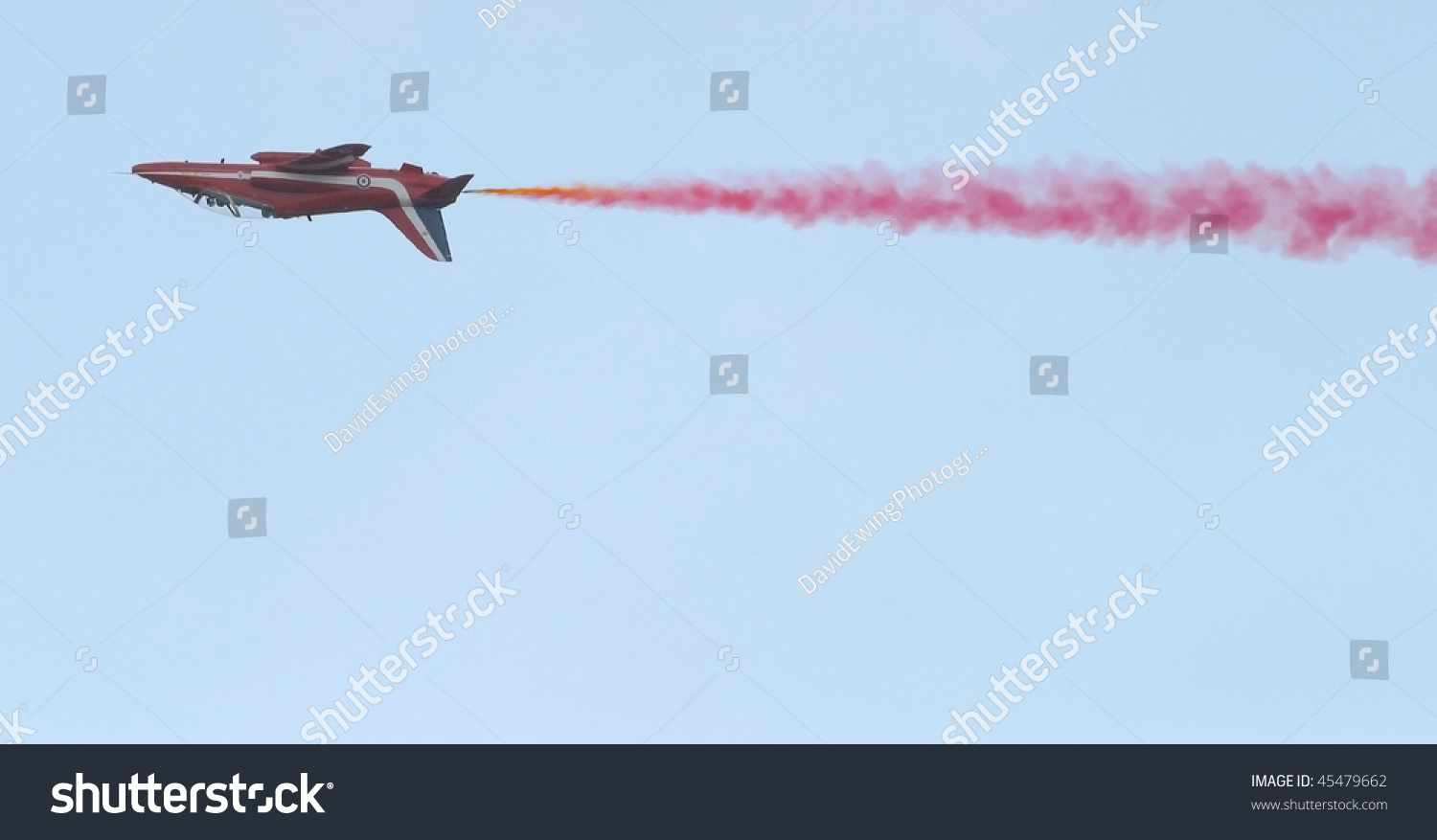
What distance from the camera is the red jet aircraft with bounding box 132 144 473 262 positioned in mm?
25203

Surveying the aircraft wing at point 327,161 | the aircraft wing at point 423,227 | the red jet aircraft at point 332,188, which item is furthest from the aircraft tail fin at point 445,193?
the aircraft wing at point 327,161

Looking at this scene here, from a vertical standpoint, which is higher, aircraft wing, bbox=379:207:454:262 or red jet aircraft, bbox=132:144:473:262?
red jet aircraft, bbox=132:144:473:262

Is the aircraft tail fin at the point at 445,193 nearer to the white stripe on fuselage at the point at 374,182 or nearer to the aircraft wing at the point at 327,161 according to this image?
the white stripe on fuselage at the point at 374,182

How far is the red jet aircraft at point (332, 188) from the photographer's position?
2520cm

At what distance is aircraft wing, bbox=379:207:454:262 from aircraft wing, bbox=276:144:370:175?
1.01m

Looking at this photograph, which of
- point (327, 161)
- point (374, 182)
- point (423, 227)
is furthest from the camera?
point (423, 227)

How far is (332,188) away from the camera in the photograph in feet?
83.1

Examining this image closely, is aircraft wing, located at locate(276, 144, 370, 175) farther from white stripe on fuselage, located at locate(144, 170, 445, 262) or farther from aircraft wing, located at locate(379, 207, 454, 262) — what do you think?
aircraft wing, located at locate(379, 207, 454, 262)

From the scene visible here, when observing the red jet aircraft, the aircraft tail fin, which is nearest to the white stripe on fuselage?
the red jet aircraft

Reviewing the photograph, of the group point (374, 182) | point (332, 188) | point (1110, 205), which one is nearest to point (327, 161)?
point (332, 188)

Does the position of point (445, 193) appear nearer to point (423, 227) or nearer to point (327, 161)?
point (423, 227)

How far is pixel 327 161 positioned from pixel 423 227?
1897mm
